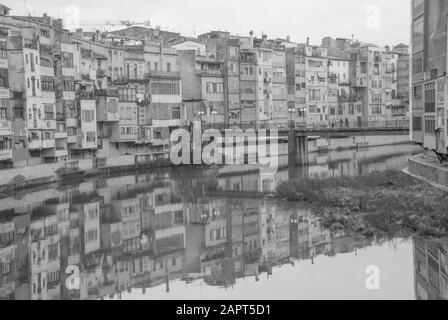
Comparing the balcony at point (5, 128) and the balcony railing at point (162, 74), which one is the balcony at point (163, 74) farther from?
the balcony at point (5, 128)

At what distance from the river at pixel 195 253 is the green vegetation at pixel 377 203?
29.6 inches

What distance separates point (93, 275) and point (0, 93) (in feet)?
78.9

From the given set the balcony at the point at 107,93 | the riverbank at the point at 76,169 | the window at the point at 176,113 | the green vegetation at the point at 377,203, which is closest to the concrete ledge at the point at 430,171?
the green vegetation at the point at 377,203

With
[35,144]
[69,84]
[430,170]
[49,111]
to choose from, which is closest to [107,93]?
[69,84]

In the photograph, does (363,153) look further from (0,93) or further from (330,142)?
(0,93)

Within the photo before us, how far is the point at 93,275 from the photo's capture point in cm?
1883

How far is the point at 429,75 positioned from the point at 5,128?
2363 cm

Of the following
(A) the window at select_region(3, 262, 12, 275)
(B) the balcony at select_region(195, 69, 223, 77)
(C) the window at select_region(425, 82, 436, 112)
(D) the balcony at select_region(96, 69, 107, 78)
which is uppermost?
(B) the balcony at select_region(195, 69, 223, 77)

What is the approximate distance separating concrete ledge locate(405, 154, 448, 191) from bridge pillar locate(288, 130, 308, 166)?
636 inches

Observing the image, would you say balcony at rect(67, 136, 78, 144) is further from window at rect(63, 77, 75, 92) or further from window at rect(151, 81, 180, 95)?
window at rect(151, 81, 180, 95)

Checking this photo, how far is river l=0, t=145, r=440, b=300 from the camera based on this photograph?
1691cm

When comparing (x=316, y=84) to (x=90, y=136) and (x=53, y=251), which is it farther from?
(x=53, y=251)

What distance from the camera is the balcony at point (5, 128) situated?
39.3m

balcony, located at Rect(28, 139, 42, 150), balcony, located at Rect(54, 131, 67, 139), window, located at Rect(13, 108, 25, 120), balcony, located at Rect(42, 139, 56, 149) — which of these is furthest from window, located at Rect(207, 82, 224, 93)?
window, located at Rect(13, 108, 25, 120)
